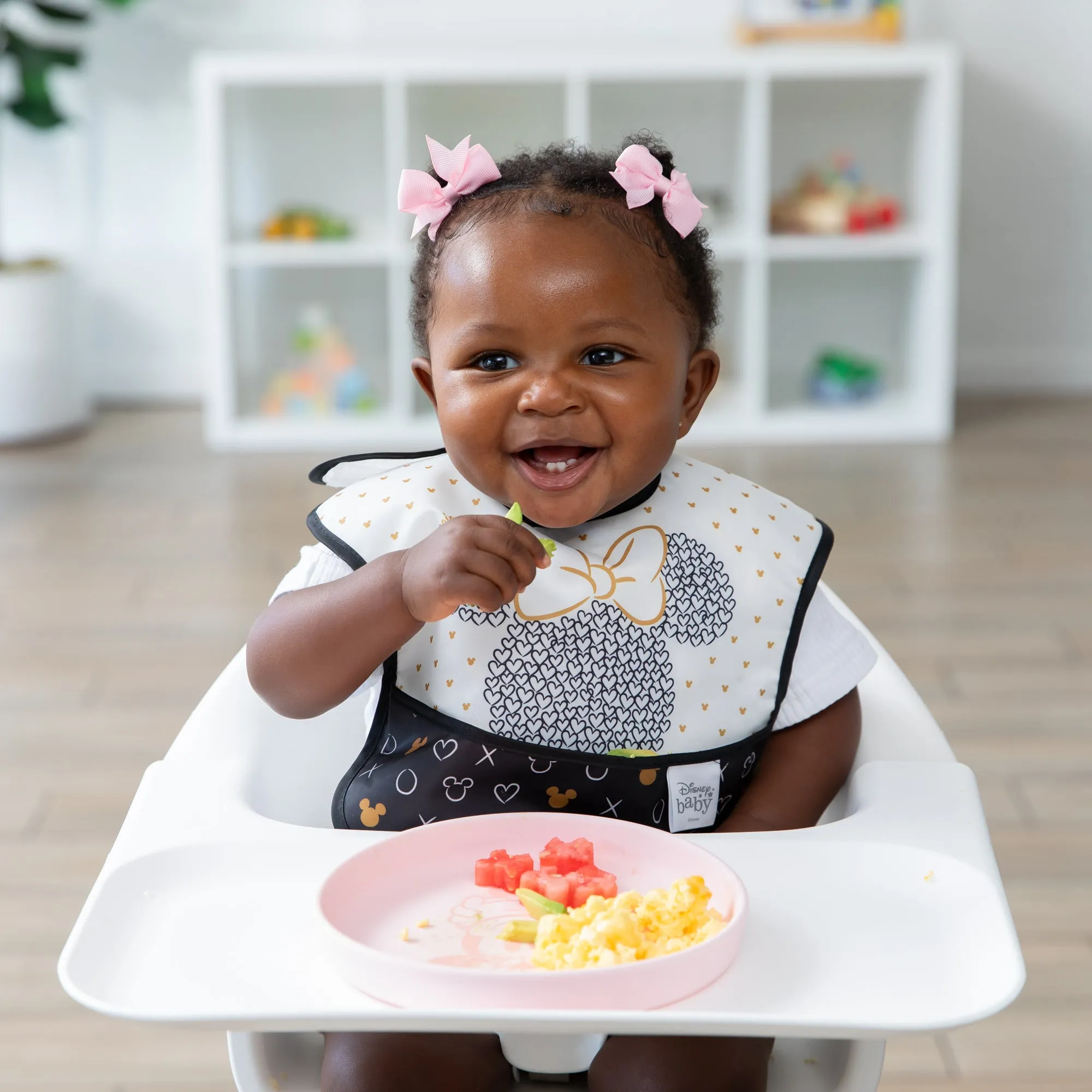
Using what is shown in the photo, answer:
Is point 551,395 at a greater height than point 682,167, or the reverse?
point 682,167

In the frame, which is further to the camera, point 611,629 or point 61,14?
point 61,14

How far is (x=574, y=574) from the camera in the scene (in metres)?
0.87

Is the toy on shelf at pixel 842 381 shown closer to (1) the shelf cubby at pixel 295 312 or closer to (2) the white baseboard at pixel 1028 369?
(2) the white baseboard at pixel 1028 369

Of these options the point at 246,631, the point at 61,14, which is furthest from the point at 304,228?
the point at 246,631

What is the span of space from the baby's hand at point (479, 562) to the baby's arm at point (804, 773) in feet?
0.73

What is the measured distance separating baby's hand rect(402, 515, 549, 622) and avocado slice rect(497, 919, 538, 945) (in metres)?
0.15

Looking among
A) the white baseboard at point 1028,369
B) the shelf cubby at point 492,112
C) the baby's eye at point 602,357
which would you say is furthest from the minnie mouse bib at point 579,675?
the white baseboard at point 1028,369

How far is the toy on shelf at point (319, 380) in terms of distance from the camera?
3211 millimetres

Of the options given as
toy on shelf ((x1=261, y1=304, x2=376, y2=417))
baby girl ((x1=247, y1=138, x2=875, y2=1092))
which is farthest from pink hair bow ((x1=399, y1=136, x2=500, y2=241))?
toy on shelf ((x1=261, y1=304, x2=376, y2=417))

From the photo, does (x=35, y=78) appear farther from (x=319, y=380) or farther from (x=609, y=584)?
(x=609, y=584)

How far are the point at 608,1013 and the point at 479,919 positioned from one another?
0.14m

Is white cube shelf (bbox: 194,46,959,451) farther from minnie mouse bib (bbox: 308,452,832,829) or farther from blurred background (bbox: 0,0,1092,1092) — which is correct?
minnie mouse bib (bbox: 308,452,832,829)

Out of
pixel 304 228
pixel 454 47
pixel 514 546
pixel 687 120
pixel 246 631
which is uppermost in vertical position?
pixel 454 47

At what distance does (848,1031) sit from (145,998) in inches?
10.6
